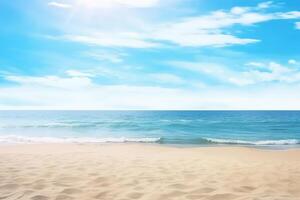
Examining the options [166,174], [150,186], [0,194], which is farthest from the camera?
[166,174]

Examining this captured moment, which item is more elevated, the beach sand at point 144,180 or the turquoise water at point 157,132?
the beach sand at point 144,180

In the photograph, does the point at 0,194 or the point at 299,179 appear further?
the point at 299,179

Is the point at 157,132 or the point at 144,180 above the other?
the point at 144,180

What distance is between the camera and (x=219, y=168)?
714cm

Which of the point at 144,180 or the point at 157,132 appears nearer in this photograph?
the point at 144,180

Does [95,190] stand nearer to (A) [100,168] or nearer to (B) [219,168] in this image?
(A) [100,168]

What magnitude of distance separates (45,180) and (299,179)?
4.43 meters

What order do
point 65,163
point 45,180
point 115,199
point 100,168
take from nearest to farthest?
1. point 115,199
2. point 45,180
3. point 100,168
4. point 65,163

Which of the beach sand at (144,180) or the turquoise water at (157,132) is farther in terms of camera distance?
the turquoise water at (157,132)

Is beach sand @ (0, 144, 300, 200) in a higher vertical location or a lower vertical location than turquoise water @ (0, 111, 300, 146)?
higher

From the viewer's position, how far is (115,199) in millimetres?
4695

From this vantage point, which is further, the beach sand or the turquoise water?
the turquoise water

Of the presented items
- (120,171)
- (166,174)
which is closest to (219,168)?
(166,174)

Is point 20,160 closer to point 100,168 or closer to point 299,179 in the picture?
point 100,168
